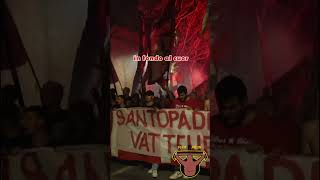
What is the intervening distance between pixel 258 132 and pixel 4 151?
6.47 ft

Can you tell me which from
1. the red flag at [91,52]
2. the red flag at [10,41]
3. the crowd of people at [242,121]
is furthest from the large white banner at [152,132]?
the red flag at [10,41]

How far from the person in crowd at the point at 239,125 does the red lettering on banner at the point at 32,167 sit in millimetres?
1360

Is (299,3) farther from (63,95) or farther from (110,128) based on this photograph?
(63,95)

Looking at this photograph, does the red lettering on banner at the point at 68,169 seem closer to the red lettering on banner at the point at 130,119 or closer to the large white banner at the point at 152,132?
the large white banner at the point at 152,132

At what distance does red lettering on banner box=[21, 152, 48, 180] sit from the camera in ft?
10.4

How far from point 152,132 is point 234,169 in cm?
68

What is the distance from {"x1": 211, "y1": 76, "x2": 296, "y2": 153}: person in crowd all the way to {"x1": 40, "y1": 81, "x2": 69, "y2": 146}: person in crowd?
116 centimetres

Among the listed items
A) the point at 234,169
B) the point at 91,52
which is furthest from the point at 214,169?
the point at 91,52

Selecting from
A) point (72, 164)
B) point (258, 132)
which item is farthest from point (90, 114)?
point (258, 132)

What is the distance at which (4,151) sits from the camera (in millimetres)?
3197

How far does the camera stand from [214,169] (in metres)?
3.08

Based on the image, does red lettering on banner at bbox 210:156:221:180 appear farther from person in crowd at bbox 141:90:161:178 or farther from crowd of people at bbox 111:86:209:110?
person in crowd at bbox 141:90:161:178

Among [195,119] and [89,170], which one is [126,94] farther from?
[89,170]

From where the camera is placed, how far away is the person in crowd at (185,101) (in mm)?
3049
